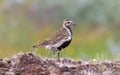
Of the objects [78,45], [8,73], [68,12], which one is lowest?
[8,73]

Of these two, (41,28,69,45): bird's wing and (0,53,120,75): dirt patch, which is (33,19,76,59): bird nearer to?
(41,28,69,45): bird's wing

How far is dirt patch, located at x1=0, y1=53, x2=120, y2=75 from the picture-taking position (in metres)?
11.1

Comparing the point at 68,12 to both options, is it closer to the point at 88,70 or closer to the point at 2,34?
the point at 2,34

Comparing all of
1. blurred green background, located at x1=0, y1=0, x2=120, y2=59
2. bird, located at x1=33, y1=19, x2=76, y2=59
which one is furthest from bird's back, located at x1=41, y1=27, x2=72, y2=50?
blurred green background, located at x1=0, y1=0, x2=120, y2=59

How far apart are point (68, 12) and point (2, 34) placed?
2989 millimetres

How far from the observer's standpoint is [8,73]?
11047 mm

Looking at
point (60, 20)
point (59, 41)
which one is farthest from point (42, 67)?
point (60, 20)

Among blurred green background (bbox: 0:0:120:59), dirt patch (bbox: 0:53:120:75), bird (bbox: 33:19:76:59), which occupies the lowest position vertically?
dirt patch (bbox: 0:53:120:75)

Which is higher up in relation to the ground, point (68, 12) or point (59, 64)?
point (68, 12)

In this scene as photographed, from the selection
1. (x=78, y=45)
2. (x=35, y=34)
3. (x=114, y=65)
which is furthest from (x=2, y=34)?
(x=114, y=65)

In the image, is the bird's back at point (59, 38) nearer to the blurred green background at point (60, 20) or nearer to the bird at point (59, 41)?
the bird at point (59, 41)

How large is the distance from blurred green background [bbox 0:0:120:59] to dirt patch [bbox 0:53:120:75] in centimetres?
1575

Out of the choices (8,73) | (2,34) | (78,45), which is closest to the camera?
(8,73)

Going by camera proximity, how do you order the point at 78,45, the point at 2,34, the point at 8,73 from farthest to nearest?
the point at 2,34
the point at 78,45
the point at 8,73
